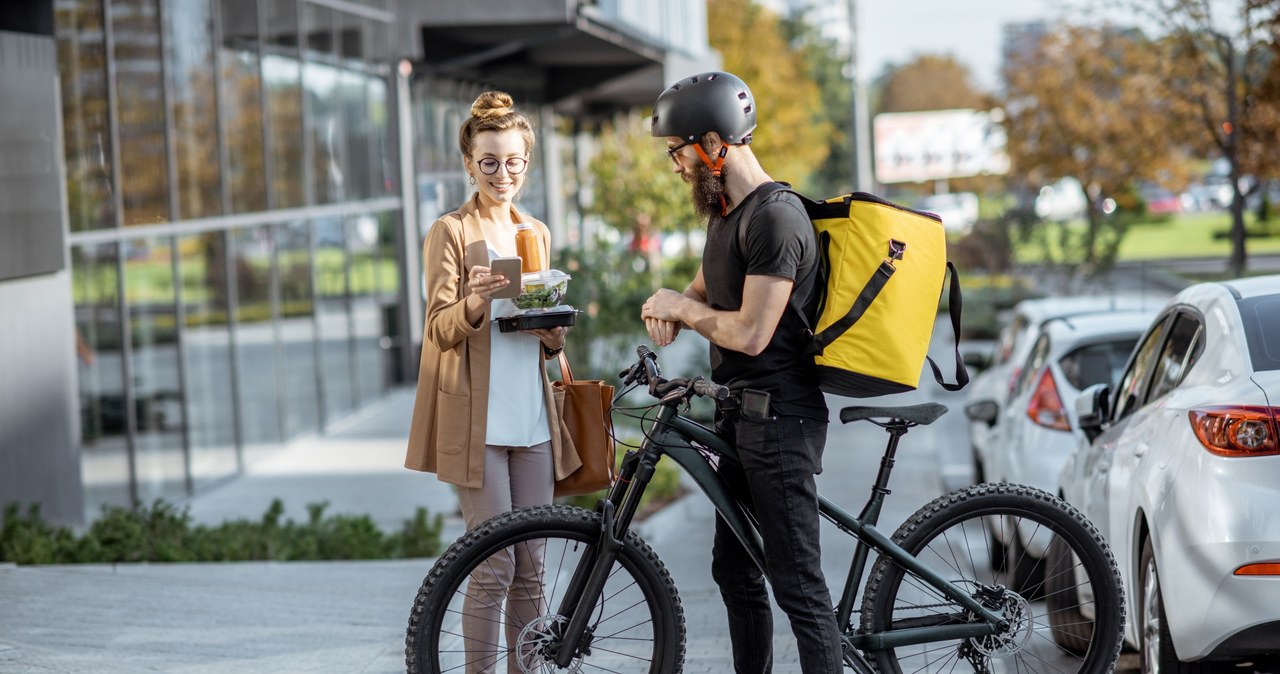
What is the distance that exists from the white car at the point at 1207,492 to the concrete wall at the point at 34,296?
6.68 meters

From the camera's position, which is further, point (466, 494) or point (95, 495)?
point (95, 495)

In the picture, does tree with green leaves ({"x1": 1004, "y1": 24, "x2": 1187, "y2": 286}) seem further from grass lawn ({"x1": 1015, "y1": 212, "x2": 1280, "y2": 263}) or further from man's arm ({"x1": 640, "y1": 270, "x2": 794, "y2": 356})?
man's arm ({"x1": 640, "y1": 270, "x2": 794, "y2": 356})

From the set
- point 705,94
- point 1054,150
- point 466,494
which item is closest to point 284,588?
point 466,494

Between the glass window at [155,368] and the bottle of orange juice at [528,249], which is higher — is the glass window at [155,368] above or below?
below

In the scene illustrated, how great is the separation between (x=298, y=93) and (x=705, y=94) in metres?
12.5

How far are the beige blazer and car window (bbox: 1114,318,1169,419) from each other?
257cm

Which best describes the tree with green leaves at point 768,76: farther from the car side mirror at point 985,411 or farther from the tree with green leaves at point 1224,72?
the car side mirror at point 985,411

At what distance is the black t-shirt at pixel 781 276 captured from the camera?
4051 millimetres

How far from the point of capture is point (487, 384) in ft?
15.0

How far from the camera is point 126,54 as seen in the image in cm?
1163

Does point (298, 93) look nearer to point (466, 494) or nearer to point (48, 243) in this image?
point (48, 243)

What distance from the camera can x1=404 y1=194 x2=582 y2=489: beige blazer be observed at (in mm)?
4488

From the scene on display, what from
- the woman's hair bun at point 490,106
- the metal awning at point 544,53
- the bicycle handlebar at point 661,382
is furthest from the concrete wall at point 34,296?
the metal awning at point 544,53

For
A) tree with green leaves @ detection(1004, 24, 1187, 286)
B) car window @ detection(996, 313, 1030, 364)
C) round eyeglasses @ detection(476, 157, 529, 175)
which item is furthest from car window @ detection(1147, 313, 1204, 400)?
tree with green leaves @ detection(1004, 24, 1187, 286)
